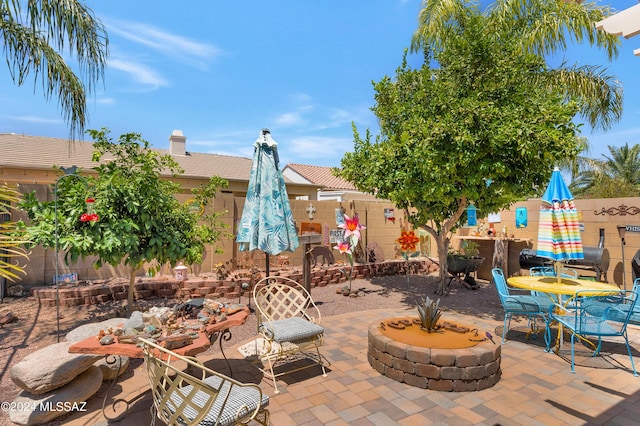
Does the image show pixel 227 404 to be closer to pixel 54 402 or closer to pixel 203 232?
pixel 54 402

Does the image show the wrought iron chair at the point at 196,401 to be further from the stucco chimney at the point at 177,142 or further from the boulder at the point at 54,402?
the stucco chimney at the point at 177,142

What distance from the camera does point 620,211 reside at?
7.96 meters

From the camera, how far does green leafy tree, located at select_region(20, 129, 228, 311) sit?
4207mm

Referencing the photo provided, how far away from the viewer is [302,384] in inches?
142

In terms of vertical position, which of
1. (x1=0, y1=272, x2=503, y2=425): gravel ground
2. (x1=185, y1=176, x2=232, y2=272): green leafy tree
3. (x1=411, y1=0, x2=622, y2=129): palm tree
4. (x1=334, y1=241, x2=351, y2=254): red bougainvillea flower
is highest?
(x1=411, y1=0, x2=622, y2=129): palm tree

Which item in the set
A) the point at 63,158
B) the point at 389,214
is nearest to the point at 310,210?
the point at 389,214

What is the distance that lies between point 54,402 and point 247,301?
3.96m

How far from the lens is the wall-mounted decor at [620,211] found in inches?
305

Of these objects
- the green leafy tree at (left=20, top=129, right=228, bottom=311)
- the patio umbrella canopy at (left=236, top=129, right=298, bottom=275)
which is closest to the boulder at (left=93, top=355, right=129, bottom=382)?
the green leafy tree at (left=20, top=129, right=228, bottom=311)

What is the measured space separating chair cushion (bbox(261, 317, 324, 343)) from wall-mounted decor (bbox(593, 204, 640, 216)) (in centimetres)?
826

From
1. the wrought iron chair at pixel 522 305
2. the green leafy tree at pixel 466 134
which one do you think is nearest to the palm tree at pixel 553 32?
the green leafy tree at pixel 466 134

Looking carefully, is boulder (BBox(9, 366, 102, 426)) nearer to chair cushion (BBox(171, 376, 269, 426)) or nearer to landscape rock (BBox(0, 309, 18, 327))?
chair cushion (BBox(171, 376, 269, 426))

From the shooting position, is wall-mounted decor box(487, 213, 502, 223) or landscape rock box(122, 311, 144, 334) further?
wall-mounted decor box(487, 213, 502, 223)

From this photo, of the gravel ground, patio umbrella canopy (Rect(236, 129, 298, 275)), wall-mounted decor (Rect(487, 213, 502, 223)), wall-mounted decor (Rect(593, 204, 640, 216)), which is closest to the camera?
the gravel ground
